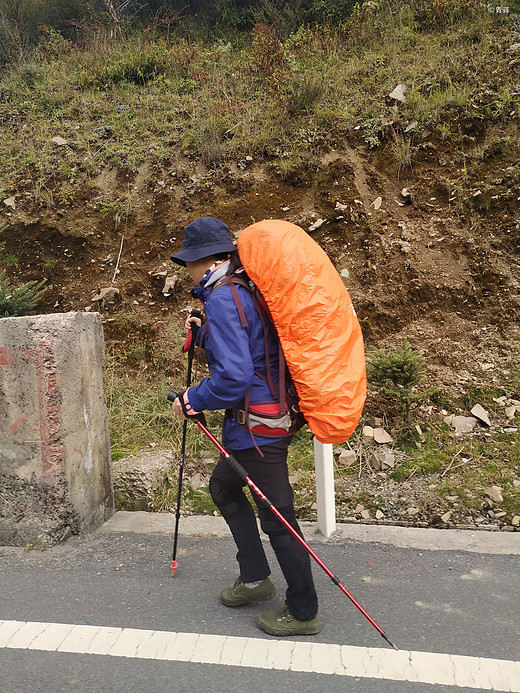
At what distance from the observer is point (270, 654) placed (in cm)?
265

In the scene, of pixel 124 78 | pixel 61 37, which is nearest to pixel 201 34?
pixel 124 78

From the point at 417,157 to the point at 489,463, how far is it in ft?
12.9

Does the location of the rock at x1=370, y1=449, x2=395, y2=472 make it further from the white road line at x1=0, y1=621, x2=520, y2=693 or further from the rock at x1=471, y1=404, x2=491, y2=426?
the white road line at x1=0, y1=621, x2=520, y2=693

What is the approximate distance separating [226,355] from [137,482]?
2347 mm

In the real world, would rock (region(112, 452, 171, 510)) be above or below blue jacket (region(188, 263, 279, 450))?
below

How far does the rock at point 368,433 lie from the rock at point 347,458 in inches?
9.8

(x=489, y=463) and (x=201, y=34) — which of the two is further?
(x=201, y=34)

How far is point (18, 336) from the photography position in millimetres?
3635

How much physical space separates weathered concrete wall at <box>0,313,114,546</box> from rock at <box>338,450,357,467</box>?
199 centimetres

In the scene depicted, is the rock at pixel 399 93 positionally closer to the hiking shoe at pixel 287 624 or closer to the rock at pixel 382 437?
the rock at pixel 382 437

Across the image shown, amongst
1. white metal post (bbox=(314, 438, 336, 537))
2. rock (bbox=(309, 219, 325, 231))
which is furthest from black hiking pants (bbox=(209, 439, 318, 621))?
rock (bbox=(309, 219, 325, 231))

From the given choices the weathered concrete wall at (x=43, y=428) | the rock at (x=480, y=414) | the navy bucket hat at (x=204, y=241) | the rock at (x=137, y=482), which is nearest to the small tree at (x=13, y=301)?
the rock at (x=137, y=482)

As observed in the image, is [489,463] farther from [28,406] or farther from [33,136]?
[33,136]

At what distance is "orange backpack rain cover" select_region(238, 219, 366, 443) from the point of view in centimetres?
255
